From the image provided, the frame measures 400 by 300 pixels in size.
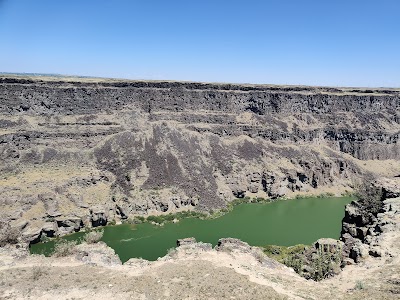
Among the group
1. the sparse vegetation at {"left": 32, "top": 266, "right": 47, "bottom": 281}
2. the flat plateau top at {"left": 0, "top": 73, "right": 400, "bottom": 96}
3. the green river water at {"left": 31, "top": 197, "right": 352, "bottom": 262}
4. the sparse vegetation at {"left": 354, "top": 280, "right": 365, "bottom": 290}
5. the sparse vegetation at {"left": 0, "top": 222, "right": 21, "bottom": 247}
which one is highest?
the flat plateau top at {"left": 0, "top": 73, "right": 400, "bottom": 96}

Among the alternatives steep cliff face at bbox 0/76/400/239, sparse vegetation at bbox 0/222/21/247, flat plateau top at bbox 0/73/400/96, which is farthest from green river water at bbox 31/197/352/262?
flat plateau top at bbox 0/73/400/96

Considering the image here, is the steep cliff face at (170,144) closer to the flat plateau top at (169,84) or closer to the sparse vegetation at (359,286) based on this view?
the flat plateau top at (169,84)

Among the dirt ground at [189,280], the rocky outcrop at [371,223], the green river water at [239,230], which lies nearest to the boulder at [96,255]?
the dirt ground at [189,280]

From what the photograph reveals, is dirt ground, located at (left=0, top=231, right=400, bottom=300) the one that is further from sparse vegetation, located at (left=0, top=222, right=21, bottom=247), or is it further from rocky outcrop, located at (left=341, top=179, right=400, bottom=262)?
sparse vegetation, located at (left=0, top=222, right=21, bottom=247)

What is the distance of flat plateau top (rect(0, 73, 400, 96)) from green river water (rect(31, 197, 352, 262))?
118 feet

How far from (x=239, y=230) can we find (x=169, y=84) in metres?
46.0

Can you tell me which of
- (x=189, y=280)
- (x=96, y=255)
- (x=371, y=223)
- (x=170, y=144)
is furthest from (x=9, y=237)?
(x=170, y=144)

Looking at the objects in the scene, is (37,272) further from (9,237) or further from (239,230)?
(239,230)

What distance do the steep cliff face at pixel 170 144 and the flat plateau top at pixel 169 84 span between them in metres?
0.28

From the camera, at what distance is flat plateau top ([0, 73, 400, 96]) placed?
84.6 m

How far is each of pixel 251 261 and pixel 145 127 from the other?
55.5 m

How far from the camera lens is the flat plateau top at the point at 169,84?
8462 cm

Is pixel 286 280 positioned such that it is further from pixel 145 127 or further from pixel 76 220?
pixel 145 127

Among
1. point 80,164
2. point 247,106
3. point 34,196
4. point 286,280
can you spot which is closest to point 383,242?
point 286,280
